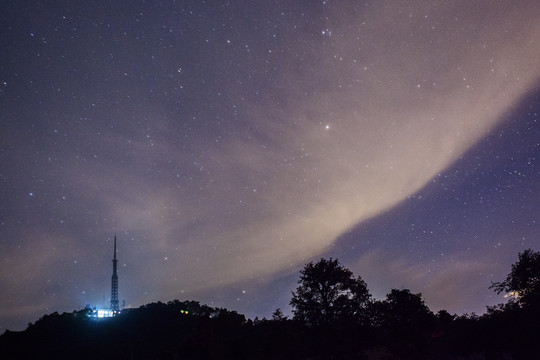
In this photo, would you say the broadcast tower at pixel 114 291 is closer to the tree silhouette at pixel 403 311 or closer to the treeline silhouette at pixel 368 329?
the treeline silhouette at pixel 368 329

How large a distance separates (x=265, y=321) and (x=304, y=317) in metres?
4.34

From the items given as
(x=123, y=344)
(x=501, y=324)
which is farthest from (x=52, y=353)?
(x=501, y=324)


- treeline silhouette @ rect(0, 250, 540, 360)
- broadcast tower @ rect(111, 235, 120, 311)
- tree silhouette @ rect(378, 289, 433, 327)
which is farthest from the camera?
broadcast tower @ rect(111, 235, 120, 311)

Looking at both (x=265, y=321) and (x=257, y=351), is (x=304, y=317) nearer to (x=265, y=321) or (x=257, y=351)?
(x=265, y=321)

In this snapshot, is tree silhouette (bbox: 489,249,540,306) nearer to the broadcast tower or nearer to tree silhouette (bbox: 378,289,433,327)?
tree silhouette (bbox: 378,289,433,327)

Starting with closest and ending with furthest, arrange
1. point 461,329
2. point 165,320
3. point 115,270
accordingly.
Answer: point 461,329 → point 165,320 → point 115,270

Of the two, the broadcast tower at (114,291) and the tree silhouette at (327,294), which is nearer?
the tree silhouette at (327,294)

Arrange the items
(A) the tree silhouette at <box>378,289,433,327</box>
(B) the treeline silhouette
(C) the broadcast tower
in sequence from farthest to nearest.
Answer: (C) the broadcast tower → (A) the tree silhouette at <box>378,289,433,327</box> → (B) the treeline silhouette

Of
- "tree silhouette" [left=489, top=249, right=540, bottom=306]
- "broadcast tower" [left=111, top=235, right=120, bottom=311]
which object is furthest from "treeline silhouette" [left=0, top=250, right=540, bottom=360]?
"broadcast tower" [left=111, top=235, right=120, bottom=311]

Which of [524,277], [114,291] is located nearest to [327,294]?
[524,277]

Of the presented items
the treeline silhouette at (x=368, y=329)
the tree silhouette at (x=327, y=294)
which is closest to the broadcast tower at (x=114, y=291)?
the treeline silhouette at (x=368, y=329)

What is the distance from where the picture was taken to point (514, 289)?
40.2m

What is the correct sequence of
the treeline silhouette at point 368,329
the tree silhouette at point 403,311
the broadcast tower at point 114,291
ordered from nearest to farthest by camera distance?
the treeline silhouette at point 368,329, the tree silhouette at point 403,311, the broadcast tower at point 114,291

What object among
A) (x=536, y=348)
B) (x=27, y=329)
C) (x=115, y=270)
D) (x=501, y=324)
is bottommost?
(x=536, y=348)
